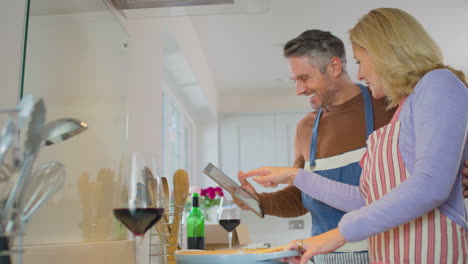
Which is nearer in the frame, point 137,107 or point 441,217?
point 441,217

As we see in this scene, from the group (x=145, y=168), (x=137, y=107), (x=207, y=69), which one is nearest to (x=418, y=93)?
(x=145, y=168)

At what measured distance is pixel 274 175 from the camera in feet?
4.16

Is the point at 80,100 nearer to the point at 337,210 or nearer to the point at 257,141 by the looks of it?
the point at 337,210

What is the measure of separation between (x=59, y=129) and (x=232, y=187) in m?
0.70

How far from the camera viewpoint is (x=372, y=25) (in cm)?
106

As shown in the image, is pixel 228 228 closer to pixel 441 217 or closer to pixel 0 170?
pixel 441 217

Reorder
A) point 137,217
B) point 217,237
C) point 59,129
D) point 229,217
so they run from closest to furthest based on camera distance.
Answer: point 59,129 → point 137,217 → point 229,217 → point 217,237

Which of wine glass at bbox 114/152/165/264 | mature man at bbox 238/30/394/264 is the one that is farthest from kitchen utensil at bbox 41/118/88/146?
mature man at bbox 238/30/394/264

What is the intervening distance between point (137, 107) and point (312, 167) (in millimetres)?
609

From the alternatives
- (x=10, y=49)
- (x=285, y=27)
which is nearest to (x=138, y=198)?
(x=10, y=49)

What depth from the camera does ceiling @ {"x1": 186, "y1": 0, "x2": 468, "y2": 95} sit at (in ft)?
10.2

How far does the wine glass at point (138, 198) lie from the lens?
662 mm

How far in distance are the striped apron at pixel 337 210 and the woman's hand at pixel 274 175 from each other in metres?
0.24

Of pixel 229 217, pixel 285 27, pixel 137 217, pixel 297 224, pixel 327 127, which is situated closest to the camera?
pixel 137 217
